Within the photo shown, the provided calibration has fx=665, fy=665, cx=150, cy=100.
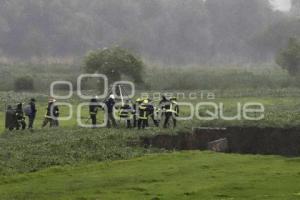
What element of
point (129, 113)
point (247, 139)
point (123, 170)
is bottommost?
point (123, 170)

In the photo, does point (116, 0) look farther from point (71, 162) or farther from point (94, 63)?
point (71, 162)

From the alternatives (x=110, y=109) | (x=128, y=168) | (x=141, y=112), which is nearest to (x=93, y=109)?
(x=110, y=109)

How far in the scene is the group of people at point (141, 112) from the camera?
1246 inches

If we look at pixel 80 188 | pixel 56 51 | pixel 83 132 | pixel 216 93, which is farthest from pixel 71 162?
pixel 56 51

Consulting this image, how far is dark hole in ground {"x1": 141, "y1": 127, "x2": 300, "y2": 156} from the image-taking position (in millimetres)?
29656

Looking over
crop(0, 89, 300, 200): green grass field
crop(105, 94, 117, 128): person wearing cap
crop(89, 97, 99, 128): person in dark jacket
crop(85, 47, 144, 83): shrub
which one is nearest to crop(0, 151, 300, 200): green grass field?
crop(0, 89, 300, 200): green grass field

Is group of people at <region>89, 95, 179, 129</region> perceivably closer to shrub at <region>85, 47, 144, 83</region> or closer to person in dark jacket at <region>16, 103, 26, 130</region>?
person in dark jacket at <region>16, 103, 26, 130</region>

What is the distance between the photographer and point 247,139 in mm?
31109

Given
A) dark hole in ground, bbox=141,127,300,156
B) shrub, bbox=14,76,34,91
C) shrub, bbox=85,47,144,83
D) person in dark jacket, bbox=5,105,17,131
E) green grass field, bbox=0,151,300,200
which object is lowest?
green grass field, bbox=0,151,300,200

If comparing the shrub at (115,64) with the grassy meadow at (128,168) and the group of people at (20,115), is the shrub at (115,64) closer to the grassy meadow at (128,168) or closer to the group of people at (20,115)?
the group of people at (20,115)

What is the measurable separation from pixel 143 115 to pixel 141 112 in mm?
189

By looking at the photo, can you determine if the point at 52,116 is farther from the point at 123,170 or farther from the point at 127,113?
the point at 123,170

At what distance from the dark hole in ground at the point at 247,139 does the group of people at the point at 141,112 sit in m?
1.87

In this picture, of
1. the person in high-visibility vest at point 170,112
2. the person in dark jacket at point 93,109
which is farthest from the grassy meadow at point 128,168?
the person in dark jacket at point 93,109
